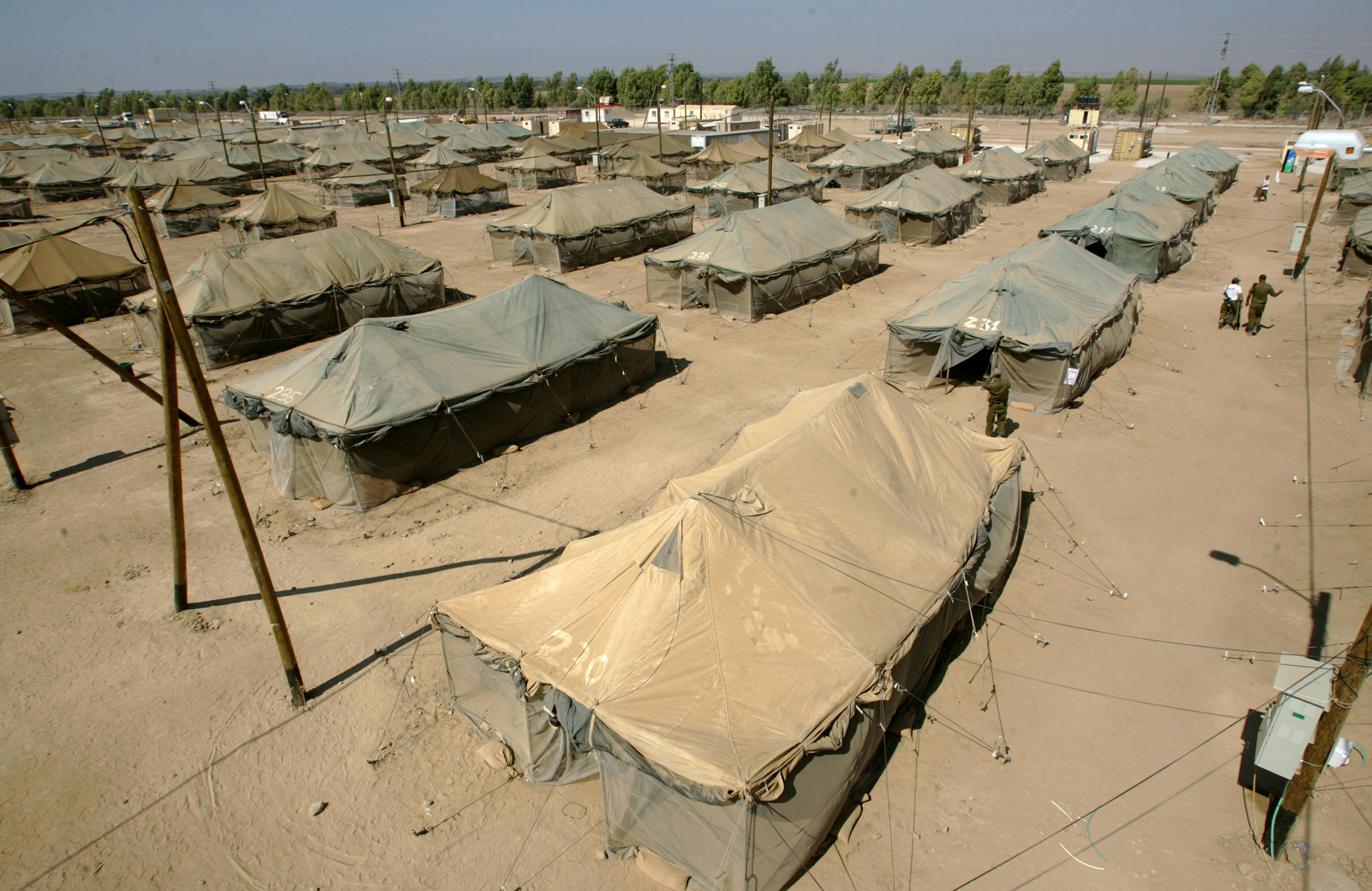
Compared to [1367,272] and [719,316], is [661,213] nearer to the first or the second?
[719,316]

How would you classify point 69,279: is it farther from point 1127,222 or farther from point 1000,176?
point 1000,176

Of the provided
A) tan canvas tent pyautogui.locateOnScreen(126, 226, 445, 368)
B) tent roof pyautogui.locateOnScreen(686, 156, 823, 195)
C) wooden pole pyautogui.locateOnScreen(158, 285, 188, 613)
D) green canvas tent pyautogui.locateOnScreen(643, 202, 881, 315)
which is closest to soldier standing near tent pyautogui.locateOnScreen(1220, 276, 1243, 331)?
green canvas tent pyautogui.locateOnScreen(643, 202, 881, 315)

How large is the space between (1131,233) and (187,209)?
43.6 metres

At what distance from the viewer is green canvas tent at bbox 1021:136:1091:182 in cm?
4709

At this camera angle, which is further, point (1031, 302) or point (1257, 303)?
point (1257, 303)

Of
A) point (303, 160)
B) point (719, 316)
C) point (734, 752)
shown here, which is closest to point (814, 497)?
point (734, 752)

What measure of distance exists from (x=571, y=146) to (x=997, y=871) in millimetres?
58915

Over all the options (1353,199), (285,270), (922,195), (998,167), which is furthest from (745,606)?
(998,167)

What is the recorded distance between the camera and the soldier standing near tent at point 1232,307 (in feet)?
68.7

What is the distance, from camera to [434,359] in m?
15.1

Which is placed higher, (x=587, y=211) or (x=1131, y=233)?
(x=587, y=211)

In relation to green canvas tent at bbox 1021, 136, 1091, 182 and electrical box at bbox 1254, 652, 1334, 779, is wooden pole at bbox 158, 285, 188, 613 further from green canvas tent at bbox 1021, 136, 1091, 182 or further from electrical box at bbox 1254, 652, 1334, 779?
green canvas tent at bbox 1021, 136, 1091, 182

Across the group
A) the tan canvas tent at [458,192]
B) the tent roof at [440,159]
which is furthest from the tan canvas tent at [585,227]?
the tent roof at [440,159]

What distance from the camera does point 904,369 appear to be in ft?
61.4
